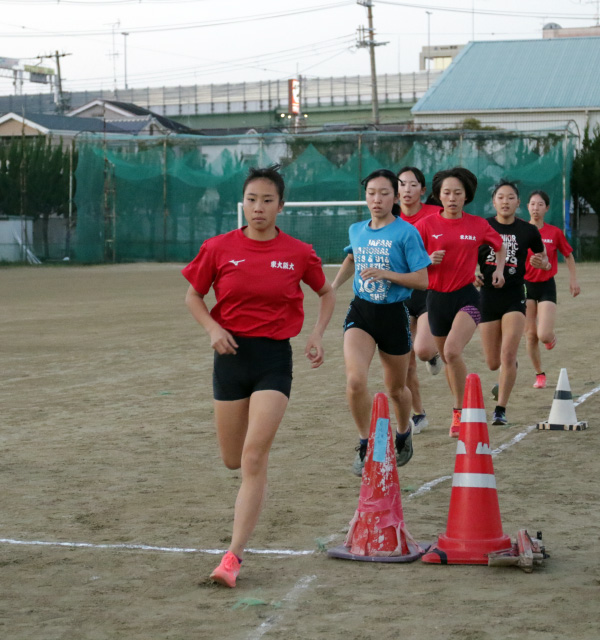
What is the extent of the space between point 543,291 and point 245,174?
23983mm

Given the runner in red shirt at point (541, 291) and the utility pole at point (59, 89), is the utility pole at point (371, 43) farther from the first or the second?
the runner in red shirt at point (541, 291)

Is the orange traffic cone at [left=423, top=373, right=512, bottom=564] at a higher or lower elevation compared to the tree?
lower

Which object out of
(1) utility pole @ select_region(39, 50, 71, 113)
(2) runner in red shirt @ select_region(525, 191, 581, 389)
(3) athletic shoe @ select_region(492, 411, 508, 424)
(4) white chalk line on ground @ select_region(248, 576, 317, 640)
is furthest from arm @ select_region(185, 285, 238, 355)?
(1) utility pole @ select_region(39, 50, 71, 113)

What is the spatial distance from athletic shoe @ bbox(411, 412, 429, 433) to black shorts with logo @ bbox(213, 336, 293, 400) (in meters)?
3.84

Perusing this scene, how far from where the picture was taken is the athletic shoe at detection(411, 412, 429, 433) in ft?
29.7

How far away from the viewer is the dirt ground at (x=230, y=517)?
451 centimetres

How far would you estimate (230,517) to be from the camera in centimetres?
625

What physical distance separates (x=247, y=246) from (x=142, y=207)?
31.4 meters

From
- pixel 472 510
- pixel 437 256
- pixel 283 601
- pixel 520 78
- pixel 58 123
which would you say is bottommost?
pixel 283 601

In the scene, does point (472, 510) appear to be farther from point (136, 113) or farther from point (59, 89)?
point (59, 89)

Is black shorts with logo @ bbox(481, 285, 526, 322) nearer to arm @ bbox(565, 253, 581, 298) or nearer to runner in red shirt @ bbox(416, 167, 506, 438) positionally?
runner in red shirt @ bbox(416, 167, 506, 438)

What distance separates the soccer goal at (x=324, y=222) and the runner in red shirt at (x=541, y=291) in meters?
22.0

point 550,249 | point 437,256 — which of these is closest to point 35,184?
point 550,249

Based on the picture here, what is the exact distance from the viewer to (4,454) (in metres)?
8.15
